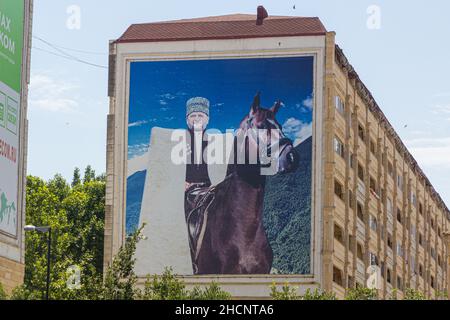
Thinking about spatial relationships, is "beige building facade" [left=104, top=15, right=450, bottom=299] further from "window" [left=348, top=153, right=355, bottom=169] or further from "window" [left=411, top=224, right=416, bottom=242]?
"window" [left=411, top=224, right=416, bottom=242]

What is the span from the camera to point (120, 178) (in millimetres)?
81125

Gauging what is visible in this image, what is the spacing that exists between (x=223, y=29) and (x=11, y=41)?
2680 centimetres

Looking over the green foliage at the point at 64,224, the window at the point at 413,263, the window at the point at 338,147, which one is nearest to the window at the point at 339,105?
the window at the point at 338,147

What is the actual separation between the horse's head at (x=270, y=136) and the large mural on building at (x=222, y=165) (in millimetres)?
64

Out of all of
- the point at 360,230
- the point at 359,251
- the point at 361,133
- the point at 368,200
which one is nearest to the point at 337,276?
the point at 360,230

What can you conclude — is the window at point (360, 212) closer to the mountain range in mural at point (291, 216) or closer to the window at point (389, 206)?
the window at point (389, 206)

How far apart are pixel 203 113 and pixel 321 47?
28.6 ft

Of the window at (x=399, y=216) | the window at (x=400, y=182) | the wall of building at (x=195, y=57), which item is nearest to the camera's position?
the wall of building at (x=195, y=57)

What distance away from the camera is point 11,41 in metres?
56.9

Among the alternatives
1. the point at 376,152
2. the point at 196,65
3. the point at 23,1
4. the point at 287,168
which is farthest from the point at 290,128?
the point at 23,1

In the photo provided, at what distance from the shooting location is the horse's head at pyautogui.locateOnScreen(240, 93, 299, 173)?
78.6 m

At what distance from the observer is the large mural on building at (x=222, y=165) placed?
7788 cm
